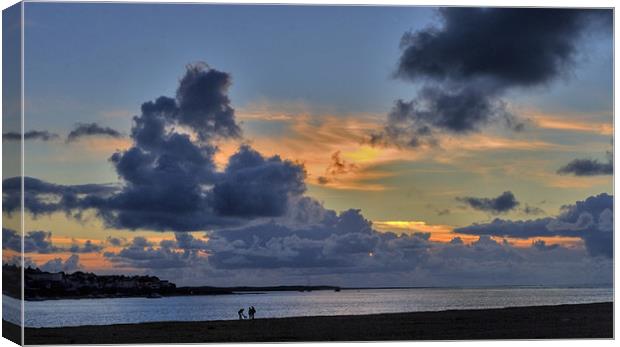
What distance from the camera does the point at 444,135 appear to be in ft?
95.6

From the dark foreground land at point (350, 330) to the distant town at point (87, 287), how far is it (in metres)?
0.87

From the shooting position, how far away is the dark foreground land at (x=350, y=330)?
28203mm

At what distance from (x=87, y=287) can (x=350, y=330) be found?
6.59m

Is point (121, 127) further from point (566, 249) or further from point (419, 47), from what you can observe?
point (566, 249)

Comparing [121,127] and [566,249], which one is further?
[566,249]

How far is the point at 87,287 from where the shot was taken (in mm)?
30859

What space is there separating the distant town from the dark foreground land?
87 cm

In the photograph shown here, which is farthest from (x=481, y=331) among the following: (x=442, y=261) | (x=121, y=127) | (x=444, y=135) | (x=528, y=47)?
(x=121, y=127)

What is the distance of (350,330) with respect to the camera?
28.5 meters

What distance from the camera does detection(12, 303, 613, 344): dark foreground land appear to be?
2820 cm

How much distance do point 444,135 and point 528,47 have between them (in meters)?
2.66

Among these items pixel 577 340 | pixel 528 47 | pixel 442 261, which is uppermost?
pixel 528 47

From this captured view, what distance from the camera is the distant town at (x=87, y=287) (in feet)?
90.2

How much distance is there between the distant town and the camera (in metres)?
27.5
